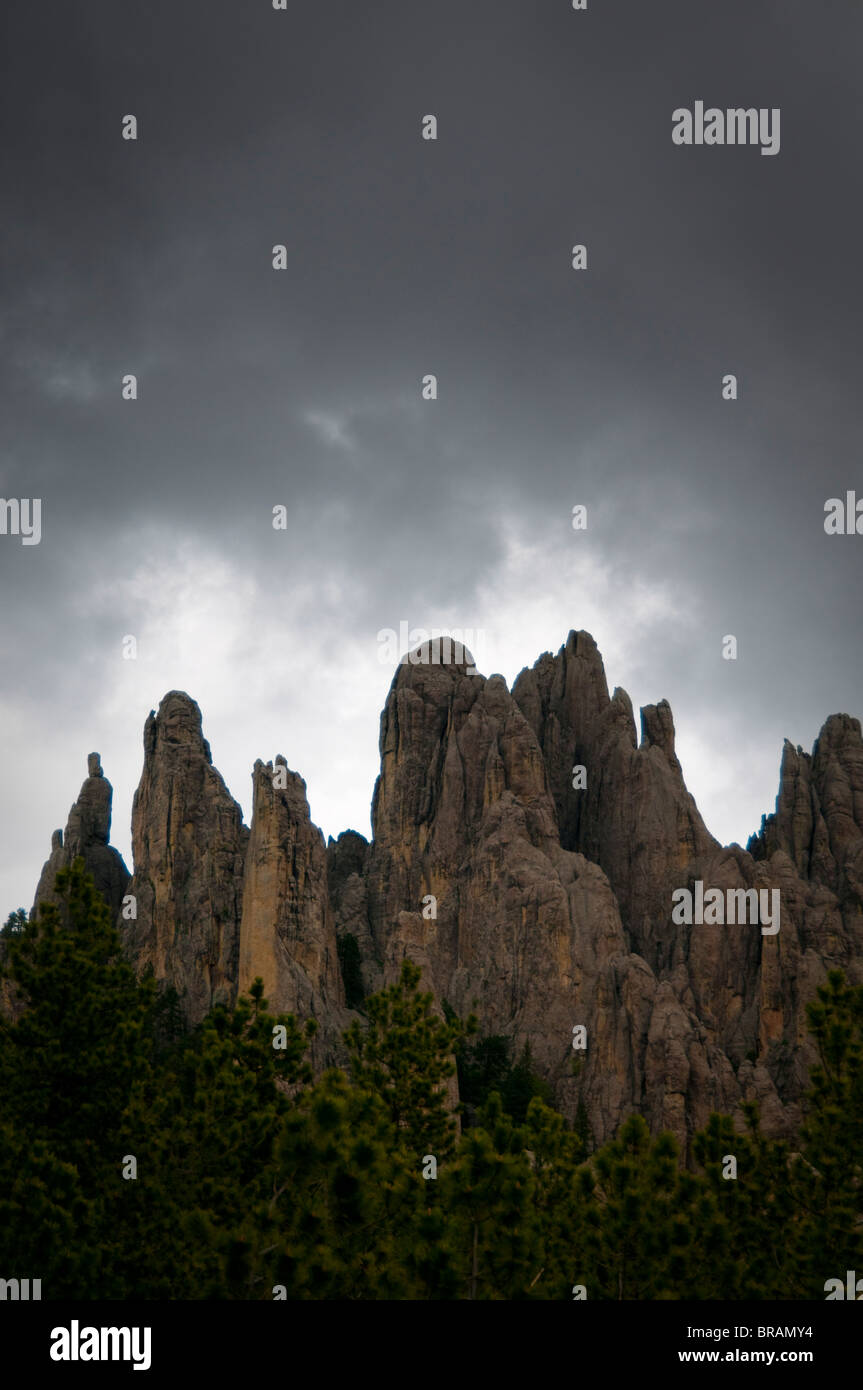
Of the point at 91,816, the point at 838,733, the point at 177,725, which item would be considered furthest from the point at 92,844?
the point at 838,733

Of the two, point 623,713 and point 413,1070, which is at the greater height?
point 623,713

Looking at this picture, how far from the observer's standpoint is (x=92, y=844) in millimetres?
92625

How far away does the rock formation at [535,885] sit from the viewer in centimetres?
6981

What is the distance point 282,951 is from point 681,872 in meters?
33.3

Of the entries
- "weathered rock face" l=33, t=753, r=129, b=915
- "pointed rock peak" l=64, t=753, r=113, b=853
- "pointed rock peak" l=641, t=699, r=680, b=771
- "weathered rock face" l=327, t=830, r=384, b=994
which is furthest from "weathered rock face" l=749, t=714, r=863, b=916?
"pointed rock peak" l=64, t=753, r=113, b=853

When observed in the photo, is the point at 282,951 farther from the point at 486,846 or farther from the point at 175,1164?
the point at 175,1164

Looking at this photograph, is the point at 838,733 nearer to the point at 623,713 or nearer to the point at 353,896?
the point at 623,713

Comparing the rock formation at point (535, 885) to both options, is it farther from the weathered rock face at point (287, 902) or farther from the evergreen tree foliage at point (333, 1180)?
the evergreen tree foliage at point (333, 1180)

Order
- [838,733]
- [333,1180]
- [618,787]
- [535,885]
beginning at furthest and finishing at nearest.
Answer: [618,787] → [838,733] → [535,885] → [333,1180]

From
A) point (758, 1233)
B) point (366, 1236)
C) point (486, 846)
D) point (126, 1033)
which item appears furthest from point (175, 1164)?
point (486, 846)

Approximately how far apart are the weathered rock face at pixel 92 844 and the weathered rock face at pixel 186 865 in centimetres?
492

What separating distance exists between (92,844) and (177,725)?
1197 centimetres

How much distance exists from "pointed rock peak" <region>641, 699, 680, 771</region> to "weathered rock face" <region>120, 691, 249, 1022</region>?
39.6 m

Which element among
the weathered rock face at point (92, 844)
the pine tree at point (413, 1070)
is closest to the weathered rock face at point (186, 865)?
the weathered rock face at point (92, 844)
